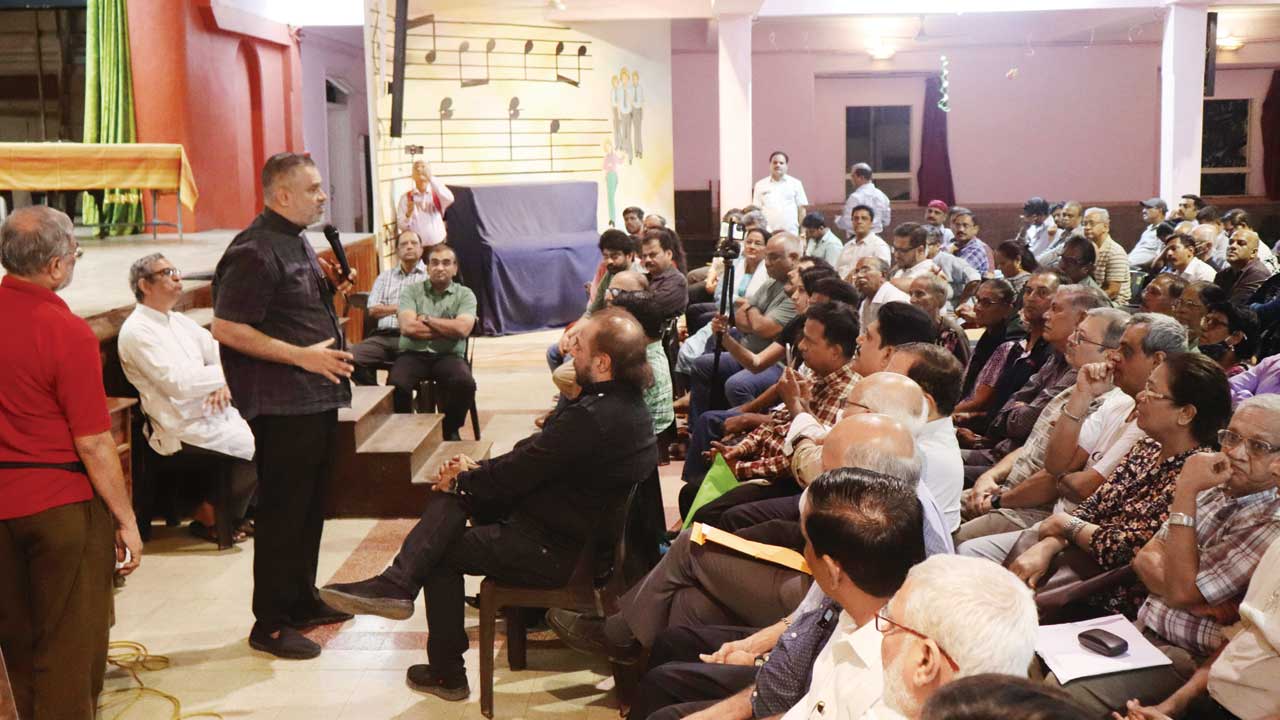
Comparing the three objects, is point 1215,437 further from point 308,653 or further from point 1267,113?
point 1267,113

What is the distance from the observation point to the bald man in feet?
8.47

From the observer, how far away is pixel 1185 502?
8.52 ft

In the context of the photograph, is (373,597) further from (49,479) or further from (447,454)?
(447,454)

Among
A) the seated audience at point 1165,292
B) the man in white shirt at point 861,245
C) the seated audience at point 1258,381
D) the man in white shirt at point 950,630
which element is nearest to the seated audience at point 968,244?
the man in white shirt at point 861,245

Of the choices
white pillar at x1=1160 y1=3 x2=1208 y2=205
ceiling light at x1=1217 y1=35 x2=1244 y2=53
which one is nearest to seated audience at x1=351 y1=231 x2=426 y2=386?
white pillar at x1=1160 y1=3 x2=1208 y2=205

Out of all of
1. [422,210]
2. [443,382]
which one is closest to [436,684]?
[443,382]

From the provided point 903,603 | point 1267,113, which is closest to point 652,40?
point 1267,113

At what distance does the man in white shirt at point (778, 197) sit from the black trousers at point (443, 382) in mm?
6262

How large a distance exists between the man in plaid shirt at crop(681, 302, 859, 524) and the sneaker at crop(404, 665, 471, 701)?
99 centimetres

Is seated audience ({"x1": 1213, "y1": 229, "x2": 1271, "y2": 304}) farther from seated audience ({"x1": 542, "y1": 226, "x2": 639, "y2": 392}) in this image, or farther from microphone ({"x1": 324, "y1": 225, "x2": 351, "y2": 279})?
microphone ({"x1": 324, "y1": 225, "x2": 351, "y2": 279})

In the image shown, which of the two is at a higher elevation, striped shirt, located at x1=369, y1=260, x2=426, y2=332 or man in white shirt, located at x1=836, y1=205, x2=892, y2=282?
man in white shirt, located at x1=836, y1=205, x2=892, y2=282

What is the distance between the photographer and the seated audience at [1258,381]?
404 cm

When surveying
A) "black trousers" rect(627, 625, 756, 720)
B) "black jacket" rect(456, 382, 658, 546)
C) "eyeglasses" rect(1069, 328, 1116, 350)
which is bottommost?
"black trousers" rect(627, 625, 756, 720)

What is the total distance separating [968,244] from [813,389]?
5.59 metres
